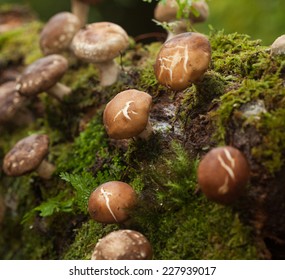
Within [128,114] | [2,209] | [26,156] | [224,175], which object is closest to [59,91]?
[26,156]

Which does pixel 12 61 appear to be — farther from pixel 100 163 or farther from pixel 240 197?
pixel 240 197

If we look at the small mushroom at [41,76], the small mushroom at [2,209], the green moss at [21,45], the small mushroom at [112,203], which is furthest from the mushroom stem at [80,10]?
the small mushroom at [112,203]

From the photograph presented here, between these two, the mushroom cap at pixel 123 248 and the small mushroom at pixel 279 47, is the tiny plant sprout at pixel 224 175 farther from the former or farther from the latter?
the small mushroom at pixel 279 47

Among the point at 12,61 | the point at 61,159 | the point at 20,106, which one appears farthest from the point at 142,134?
the point at 12,61

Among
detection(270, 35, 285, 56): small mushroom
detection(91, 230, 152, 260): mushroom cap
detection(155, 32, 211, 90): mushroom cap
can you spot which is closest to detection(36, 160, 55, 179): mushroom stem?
detection(91, 230, 152, 260): mushroom cap

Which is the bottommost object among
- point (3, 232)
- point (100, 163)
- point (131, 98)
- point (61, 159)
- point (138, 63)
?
point (3, 232)
